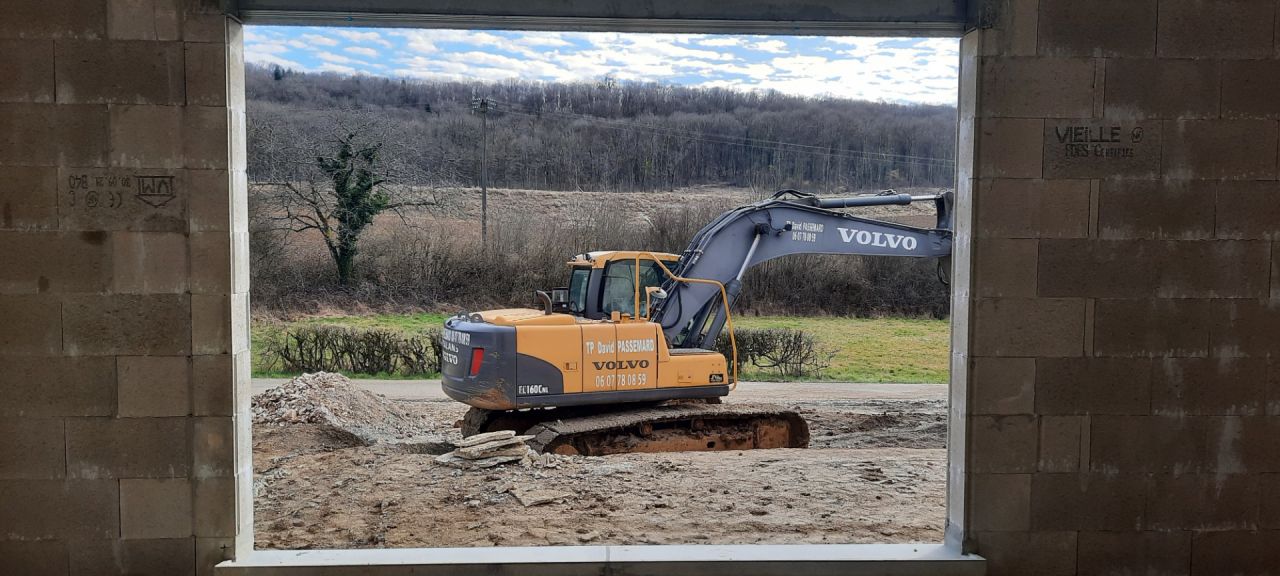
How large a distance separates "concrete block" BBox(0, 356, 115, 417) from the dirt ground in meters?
2.60

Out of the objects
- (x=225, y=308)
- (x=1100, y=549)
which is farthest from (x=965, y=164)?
(x=225, y=308)

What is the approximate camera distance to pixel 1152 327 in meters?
5.26

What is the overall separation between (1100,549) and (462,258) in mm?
24720

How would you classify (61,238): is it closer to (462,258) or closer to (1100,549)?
(1100,549)

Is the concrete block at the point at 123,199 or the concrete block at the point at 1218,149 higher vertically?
the concrete block at the point at 1218,149

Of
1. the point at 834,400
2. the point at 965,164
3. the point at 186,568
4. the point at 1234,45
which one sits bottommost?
the point at 834,400

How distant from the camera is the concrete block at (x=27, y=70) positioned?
485cm

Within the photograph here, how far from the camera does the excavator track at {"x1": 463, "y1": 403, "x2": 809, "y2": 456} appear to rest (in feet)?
36.1

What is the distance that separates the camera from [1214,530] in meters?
5.36

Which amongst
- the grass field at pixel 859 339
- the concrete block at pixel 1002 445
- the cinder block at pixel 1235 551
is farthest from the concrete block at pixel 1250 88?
the grass field at pixel 859 339

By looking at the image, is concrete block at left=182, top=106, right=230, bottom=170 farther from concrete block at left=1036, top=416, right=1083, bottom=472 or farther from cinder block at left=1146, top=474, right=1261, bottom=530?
cinder block at left=1146, top=474, right=1261, bottom=530

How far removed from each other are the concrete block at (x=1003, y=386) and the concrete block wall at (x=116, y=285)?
13.8 feet

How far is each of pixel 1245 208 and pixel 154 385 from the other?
625 centimetres

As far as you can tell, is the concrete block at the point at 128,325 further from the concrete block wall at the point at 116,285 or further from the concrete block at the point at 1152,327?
the concrete block at the point at 1152,327
